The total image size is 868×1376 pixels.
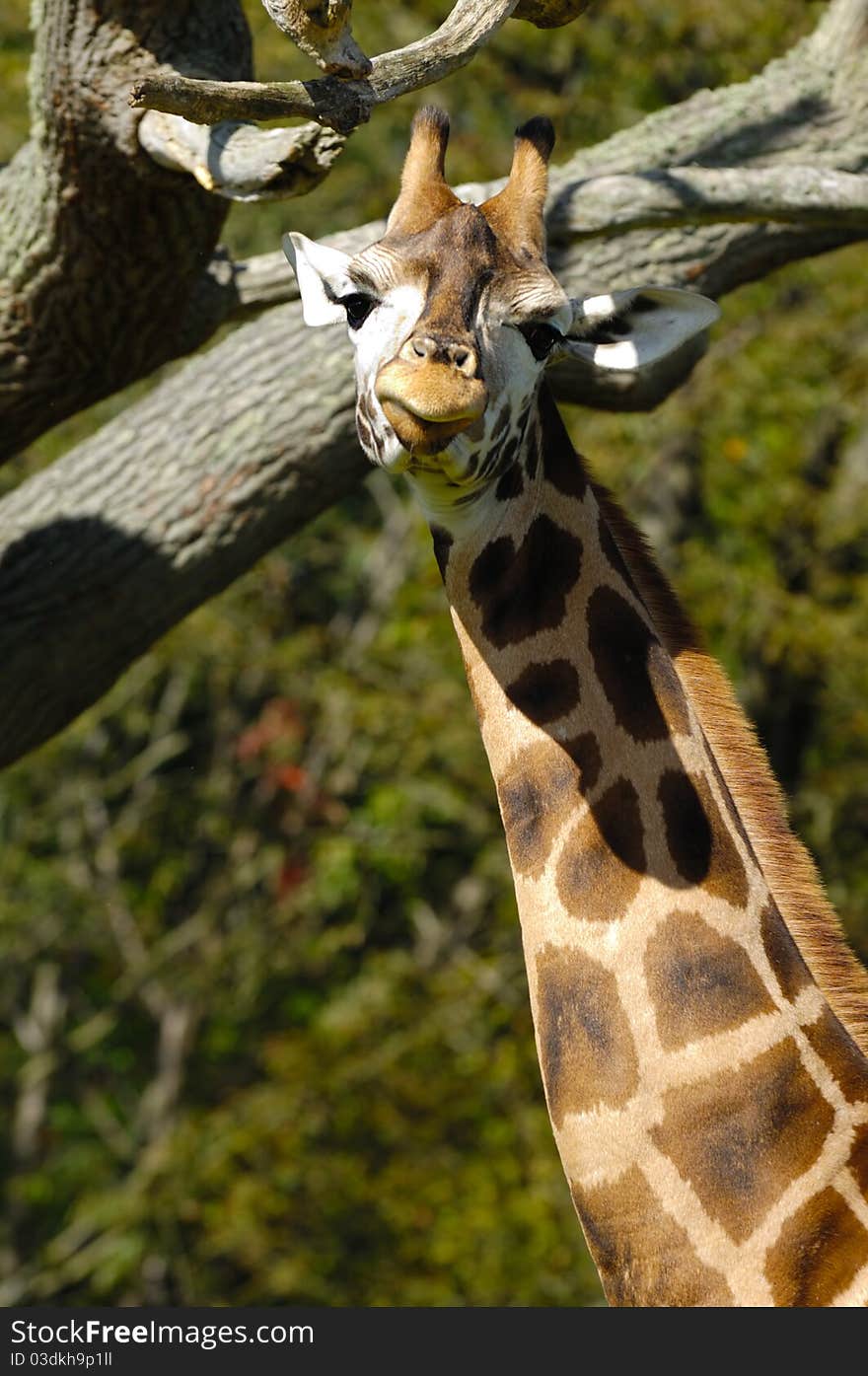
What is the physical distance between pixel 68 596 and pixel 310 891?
733 centimetres

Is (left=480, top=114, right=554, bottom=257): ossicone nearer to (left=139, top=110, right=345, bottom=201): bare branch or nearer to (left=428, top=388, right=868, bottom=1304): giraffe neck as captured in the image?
(left=428, top=388, right=868, bottom=1304): giraffe neck

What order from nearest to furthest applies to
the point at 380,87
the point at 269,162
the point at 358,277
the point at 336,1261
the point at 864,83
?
the point at 380,87 → the point at 358,277 → the point at 269,162 → the point at 864,83 → the point at 336,1261

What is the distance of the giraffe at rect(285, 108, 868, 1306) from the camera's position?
11.5 ft

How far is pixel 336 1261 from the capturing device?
12.2 metres

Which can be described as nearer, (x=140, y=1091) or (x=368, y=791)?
(x=368, y=791)

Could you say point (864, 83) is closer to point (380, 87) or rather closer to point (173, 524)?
point (173, 524)

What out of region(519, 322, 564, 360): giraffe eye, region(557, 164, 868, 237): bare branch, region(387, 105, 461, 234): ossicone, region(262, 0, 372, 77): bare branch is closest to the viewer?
region(262, 0, 372, 77): bare branch

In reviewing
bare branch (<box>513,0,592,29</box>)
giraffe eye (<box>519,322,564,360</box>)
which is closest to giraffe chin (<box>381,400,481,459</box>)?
giraffe eye (<box>519,322,564,360</box>)

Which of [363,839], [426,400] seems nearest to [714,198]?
[426,400]

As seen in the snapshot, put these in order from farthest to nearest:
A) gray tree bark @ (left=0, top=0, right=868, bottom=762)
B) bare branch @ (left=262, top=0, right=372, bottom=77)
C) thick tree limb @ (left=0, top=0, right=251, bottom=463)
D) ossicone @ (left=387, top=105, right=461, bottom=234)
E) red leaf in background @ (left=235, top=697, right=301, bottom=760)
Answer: red leaf in background @ (left=235, top=697, right=301, bottom=760) < gray tree bark @ (left=0, top=0, right=868, bottom=762) < thick tree limb @ (left=0, top=0, right=251, bottom=463) < ossicone @ (left=387, top=105, right=461, bottom=234) < bare branch @ (left=262, top=0, right=372, bottom=77)

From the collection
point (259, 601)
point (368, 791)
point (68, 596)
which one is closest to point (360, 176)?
point (259, 601)

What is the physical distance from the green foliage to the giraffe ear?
770 cm

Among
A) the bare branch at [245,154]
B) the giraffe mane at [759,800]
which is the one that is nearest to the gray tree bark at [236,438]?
the bare branch at [245,154]

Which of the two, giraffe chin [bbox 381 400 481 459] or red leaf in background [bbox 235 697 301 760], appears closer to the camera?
giraffe chin [bbox 381 400 481 459]
